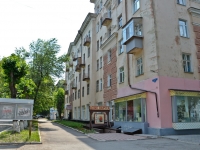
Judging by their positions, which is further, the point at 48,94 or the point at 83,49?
the point at 83,49

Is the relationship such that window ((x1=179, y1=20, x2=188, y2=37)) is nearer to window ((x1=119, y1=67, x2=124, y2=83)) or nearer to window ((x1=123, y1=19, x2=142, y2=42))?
window ((x1=123, y1=19, x2=142, y2=42))

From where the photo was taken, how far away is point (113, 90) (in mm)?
23422

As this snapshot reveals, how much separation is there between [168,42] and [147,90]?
4.06 m

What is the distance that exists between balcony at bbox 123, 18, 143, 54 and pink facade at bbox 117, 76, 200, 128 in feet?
9.94

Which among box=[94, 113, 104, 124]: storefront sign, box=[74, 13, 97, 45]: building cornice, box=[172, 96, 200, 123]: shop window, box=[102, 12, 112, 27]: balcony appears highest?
box=[74, 13, 97, 45]: building cornice

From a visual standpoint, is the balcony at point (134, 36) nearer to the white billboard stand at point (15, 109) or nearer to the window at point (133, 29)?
the window at point (133, 29)

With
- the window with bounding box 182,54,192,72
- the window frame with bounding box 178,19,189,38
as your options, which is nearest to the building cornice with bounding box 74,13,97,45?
the window frame with bounding box 178,19,189,38

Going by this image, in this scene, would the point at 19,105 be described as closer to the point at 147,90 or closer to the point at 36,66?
the point at 147,90

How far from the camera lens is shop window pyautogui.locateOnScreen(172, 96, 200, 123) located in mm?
15078

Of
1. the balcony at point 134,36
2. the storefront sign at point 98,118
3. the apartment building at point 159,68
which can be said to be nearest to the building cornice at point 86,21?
the apartment building at point 159,68

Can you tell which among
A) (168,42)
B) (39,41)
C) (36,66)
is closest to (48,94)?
(36,66)

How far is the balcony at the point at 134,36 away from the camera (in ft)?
57.4

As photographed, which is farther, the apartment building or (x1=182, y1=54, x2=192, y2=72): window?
(x1=182, y1=54, x2=192, y2=72): window

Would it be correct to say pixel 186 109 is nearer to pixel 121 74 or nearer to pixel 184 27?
pixel 184 27
